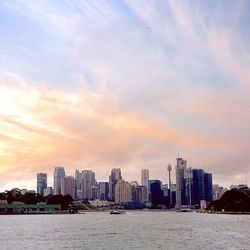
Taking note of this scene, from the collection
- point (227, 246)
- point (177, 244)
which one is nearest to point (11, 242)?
point (177, 244)

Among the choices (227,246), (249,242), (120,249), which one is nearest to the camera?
(120,249)

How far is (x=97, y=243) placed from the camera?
63375 millimetres

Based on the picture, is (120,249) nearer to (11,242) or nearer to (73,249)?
(73,249)

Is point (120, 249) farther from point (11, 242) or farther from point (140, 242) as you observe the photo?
point (11, 242)

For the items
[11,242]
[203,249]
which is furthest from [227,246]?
[11,242]

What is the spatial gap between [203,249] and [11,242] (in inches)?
1019

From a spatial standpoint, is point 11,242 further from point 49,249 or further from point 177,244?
point 177,244

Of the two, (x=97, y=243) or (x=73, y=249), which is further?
(x=97, y=243)

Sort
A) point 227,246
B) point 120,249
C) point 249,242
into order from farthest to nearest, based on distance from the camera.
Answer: point 249,242, point 227,246, point 120,249

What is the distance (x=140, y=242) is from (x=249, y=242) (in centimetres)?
1461

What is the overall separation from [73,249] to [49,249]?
2755mm

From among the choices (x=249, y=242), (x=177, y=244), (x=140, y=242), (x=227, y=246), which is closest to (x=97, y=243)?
(x=140, y=242)

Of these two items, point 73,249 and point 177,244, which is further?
point 177,244

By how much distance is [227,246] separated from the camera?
202 feet
